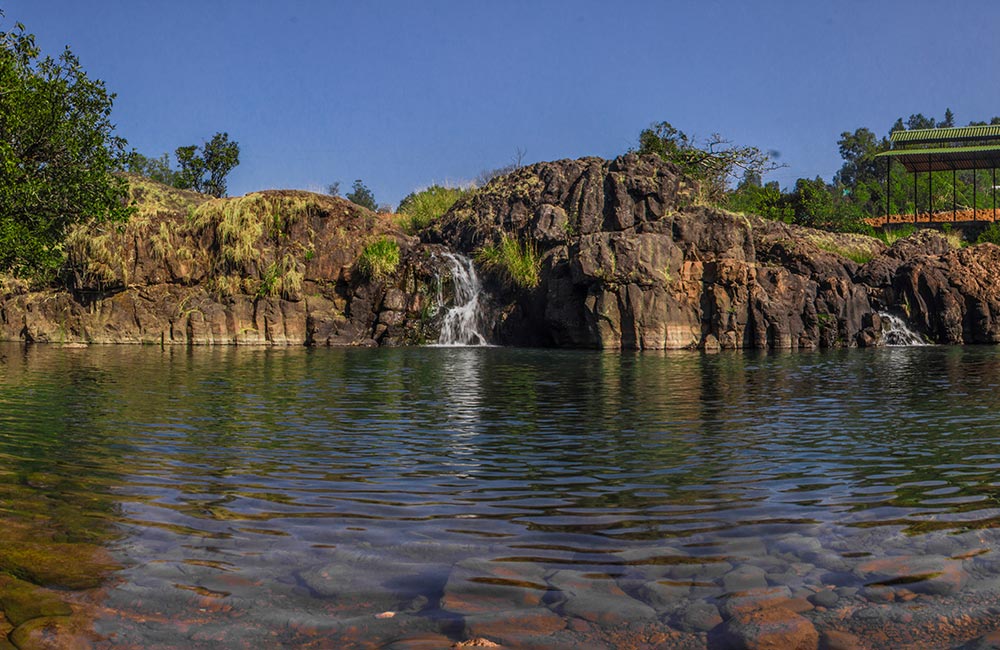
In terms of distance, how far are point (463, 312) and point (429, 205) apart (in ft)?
34.0

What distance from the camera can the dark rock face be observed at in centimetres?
2800

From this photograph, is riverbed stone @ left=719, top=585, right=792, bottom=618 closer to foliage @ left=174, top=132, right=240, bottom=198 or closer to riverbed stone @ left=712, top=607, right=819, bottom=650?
riverbed stone @ left=712, top=607, right=819, bottom=650

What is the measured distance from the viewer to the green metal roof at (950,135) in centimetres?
5622

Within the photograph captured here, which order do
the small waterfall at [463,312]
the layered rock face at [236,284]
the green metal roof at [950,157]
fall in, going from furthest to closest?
the green metal roof at [950,157] → the small waterfall at [463,312] → the layered rock face at [236,284]

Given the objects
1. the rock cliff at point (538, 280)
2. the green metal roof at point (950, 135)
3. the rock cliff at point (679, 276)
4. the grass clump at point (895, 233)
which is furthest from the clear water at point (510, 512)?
the green metal roof at point (950, 135)

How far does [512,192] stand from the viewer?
3606cm

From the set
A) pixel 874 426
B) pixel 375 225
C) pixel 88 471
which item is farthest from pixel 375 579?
pixel 375 225

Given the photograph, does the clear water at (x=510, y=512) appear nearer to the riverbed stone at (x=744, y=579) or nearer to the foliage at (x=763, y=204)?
the riverbed stone at (x=744, y=579)

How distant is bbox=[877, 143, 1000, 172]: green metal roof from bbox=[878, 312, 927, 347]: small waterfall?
80.4ft

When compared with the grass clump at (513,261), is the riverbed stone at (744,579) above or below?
below

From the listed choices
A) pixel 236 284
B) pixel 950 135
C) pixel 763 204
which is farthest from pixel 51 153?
pixel 950 135

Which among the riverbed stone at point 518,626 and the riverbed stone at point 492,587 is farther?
the riverbed stone at point 492,587

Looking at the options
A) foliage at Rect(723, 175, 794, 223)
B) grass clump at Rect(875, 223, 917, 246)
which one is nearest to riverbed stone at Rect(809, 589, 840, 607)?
foliage at Rect(723, 175, 794, 223)

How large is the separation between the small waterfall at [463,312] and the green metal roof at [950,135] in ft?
124
